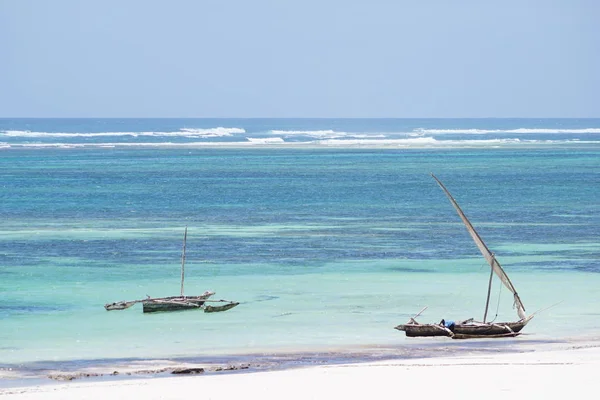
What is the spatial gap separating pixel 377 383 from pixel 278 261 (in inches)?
544

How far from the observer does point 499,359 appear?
16.6m

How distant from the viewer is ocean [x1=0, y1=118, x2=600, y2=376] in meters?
19.1

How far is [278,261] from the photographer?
1118 inches

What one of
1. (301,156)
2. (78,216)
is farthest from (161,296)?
(301,156)

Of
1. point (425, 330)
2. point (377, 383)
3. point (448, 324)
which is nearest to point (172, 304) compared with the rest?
point (425, 330)

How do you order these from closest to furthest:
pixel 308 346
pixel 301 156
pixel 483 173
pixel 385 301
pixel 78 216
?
pixel 308 346 → pixel 385 301 → pixel 78 216 → pixel 483 173 → pixel 301 156

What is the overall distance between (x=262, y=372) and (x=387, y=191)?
3793 cm

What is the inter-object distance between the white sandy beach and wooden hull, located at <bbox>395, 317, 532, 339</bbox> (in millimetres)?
2287

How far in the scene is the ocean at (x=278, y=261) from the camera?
19.1m

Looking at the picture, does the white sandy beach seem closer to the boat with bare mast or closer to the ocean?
the ocean

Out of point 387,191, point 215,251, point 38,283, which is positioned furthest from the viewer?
point 387,191

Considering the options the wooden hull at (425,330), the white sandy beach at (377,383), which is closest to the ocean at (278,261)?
the wooden hull at (425,330)

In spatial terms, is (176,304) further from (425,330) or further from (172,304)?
(425,330)

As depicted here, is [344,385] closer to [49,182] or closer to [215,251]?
[215,251]
